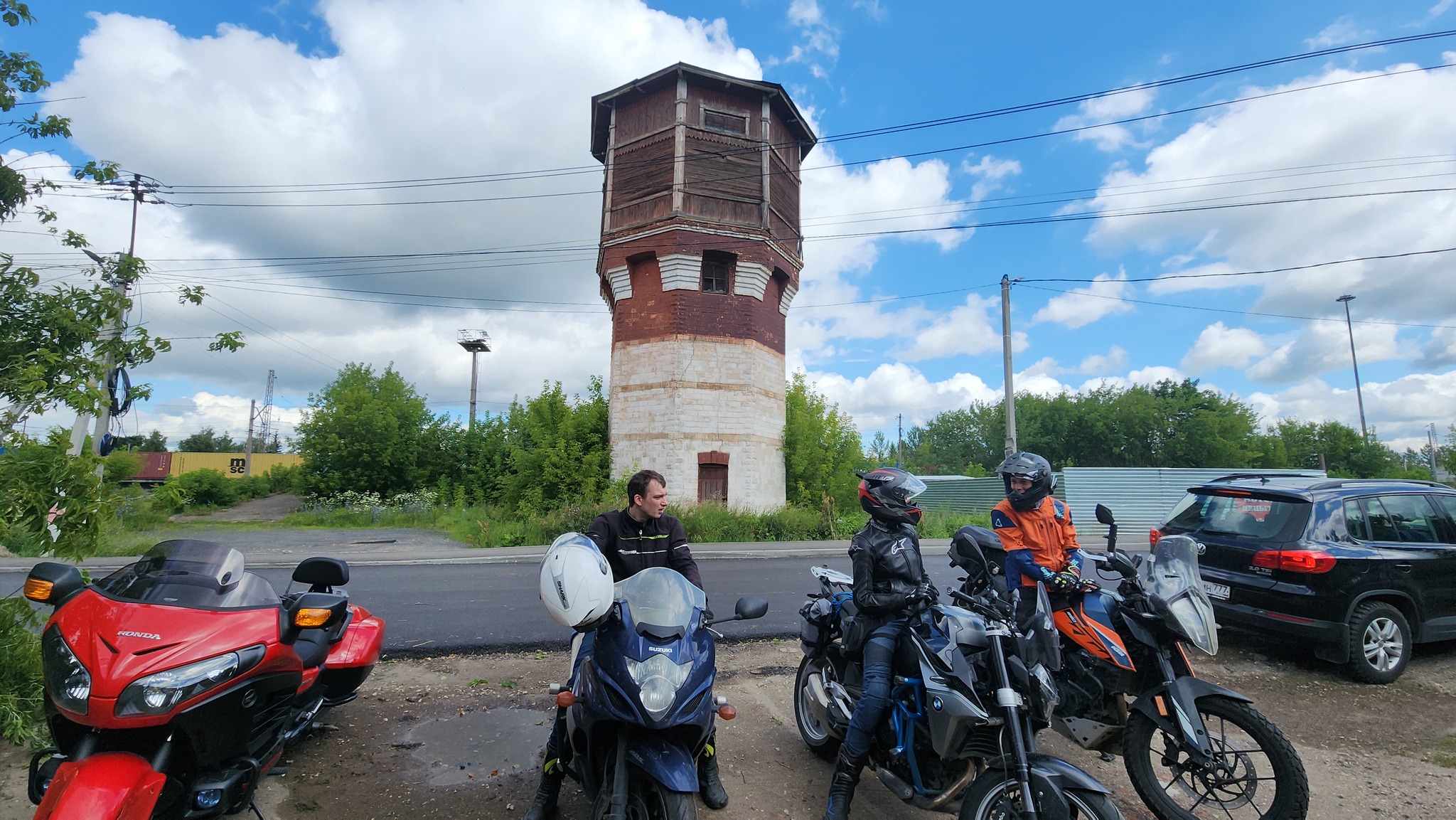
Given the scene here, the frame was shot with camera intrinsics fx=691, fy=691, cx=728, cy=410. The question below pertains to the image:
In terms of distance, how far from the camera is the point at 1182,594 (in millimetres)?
3309

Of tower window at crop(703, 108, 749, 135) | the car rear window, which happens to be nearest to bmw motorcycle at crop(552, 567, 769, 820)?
the car rear window

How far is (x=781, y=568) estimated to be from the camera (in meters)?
12.4

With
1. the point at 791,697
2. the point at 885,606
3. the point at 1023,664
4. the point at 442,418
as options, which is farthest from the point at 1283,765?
the point at 442,418

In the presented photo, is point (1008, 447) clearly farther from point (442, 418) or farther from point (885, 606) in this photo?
point (442, 418)

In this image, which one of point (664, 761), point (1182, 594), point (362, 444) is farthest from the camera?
point (362, 444)

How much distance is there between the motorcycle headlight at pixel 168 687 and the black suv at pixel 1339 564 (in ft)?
22.0

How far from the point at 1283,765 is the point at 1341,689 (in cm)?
327

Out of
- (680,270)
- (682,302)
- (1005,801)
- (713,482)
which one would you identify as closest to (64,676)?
(1005,801)

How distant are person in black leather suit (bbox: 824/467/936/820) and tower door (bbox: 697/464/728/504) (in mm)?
17002

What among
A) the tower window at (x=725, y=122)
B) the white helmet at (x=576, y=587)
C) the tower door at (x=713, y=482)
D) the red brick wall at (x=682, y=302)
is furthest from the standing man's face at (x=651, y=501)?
the tower window at (x=725, y=122)

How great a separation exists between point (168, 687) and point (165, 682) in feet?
0.08

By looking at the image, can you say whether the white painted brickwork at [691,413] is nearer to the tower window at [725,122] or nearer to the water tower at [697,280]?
the water tower at [697,280]

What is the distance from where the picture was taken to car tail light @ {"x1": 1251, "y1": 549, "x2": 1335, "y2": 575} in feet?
17.1

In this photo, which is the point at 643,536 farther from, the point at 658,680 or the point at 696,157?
the point at 696,157
